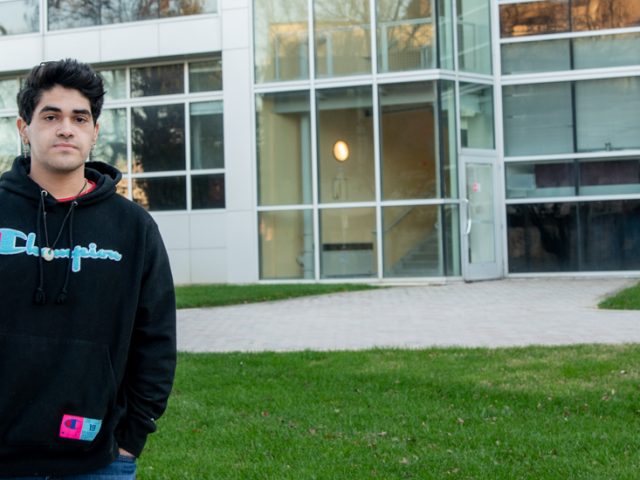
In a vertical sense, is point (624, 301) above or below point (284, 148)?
below

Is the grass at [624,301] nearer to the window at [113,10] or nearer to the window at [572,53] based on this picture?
the window at [572,53]

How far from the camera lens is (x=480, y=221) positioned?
1850 cm

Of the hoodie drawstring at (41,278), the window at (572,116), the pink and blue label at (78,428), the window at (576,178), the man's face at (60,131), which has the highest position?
the window at (572,116)

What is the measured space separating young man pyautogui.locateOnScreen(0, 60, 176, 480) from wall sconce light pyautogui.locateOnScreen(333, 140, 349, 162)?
15938mm

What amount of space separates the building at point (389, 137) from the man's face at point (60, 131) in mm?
15380

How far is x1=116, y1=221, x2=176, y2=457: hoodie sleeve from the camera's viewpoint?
2.45m

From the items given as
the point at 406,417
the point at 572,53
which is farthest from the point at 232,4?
the point at 406,417

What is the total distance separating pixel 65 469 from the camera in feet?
7.50

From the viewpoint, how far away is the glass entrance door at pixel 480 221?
18.0 metres

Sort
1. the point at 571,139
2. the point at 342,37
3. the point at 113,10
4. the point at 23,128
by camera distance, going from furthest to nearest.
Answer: the point at 113,10 → the point at 571,139 → the point at 342,37 → the point at 23,128

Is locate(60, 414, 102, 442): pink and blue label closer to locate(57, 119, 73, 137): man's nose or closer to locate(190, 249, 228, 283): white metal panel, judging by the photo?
locate(57, 119, 73, 137): man's nose

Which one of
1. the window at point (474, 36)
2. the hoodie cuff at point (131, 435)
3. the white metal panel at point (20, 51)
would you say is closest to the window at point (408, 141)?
the window at point (474, 36)

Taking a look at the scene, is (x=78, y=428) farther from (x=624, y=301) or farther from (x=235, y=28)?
(x=235, y=28)

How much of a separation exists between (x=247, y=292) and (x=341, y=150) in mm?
4205
